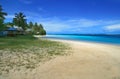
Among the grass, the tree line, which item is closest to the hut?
the tree line

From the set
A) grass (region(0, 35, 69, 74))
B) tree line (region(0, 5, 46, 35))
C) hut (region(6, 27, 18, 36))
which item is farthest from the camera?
hut (region(6, 27, 18, 36))

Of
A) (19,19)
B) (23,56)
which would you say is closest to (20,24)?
(19,19)

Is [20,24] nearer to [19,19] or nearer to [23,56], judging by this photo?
[19,19]

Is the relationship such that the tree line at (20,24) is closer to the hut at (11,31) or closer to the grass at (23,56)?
the hut at (11,31)

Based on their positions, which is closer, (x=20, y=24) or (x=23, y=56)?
(x=23, y=56)

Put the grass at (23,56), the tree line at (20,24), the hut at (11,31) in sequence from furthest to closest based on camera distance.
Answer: the hut at (11,31), the tree line at (20,24), the grass at (23,56)

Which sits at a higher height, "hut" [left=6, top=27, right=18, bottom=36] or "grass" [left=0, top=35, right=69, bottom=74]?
"hut" [left=6, top=27, right=18, bottom=36]

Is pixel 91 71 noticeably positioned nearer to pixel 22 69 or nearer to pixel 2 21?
pixel 22 69

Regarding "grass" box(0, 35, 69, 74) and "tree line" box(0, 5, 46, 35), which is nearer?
"grass" box(0, 35, 69, 74)

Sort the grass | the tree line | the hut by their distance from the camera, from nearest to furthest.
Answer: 1. the grass
2. the tree line
3. the hut

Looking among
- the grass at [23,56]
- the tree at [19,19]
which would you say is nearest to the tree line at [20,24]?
the tree at [19,19]

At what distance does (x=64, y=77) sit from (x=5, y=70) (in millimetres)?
3397

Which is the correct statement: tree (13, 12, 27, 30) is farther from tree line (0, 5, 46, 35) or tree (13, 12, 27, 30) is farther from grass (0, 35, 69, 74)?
grass (0, 35, 69, 74)

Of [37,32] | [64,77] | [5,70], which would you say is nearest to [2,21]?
[5,70]
